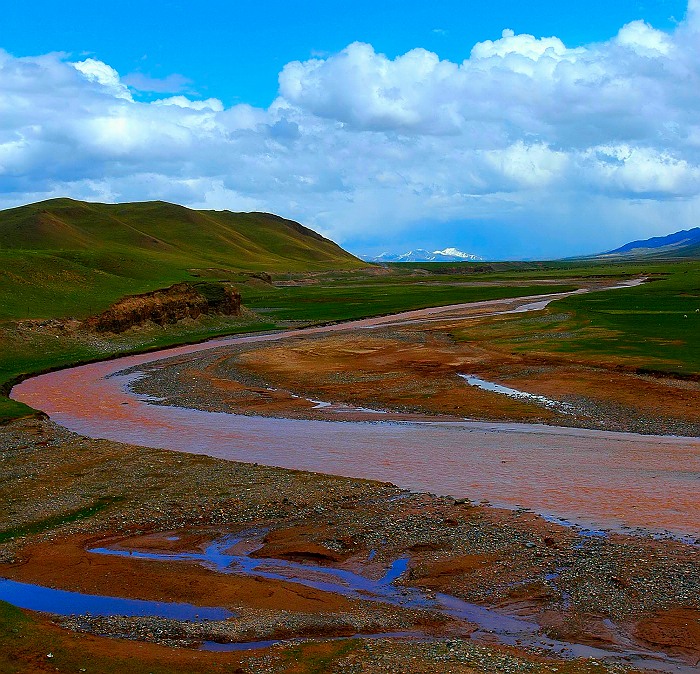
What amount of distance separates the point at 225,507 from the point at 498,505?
26.6 feet

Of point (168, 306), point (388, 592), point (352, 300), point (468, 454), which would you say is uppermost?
point (352, 300)

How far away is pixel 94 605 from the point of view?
16.5 m

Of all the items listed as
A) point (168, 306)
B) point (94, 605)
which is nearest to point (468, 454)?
point (94, 605)

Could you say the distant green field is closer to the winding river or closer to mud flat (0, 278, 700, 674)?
the winding river

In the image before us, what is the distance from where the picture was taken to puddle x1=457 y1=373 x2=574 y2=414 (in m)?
38.9

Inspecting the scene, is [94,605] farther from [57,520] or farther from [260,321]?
[260,321]

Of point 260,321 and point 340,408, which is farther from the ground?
point 260,321

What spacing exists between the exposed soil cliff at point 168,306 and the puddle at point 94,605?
53.0 metres

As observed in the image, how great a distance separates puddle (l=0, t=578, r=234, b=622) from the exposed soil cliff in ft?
174

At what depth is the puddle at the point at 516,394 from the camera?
1532 inches

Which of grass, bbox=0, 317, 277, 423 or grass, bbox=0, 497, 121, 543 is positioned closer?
grass, bbox=0, 497, 121, 543

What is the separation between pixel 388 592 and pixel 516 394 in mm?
26939

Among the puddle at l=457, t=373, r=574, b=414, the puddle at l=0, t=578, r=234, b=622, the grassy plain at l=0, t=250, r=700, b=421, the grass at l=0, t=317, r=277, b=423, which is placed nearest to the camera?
the puddle at l=0, t=578, r=234, b=622

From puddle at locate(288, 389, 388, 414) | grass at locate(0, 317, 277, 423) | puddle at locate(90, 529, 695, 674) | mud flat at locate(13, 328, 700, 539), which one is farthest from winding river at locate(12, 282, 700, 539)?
puddle at locate(90, 529, 695, 674)
